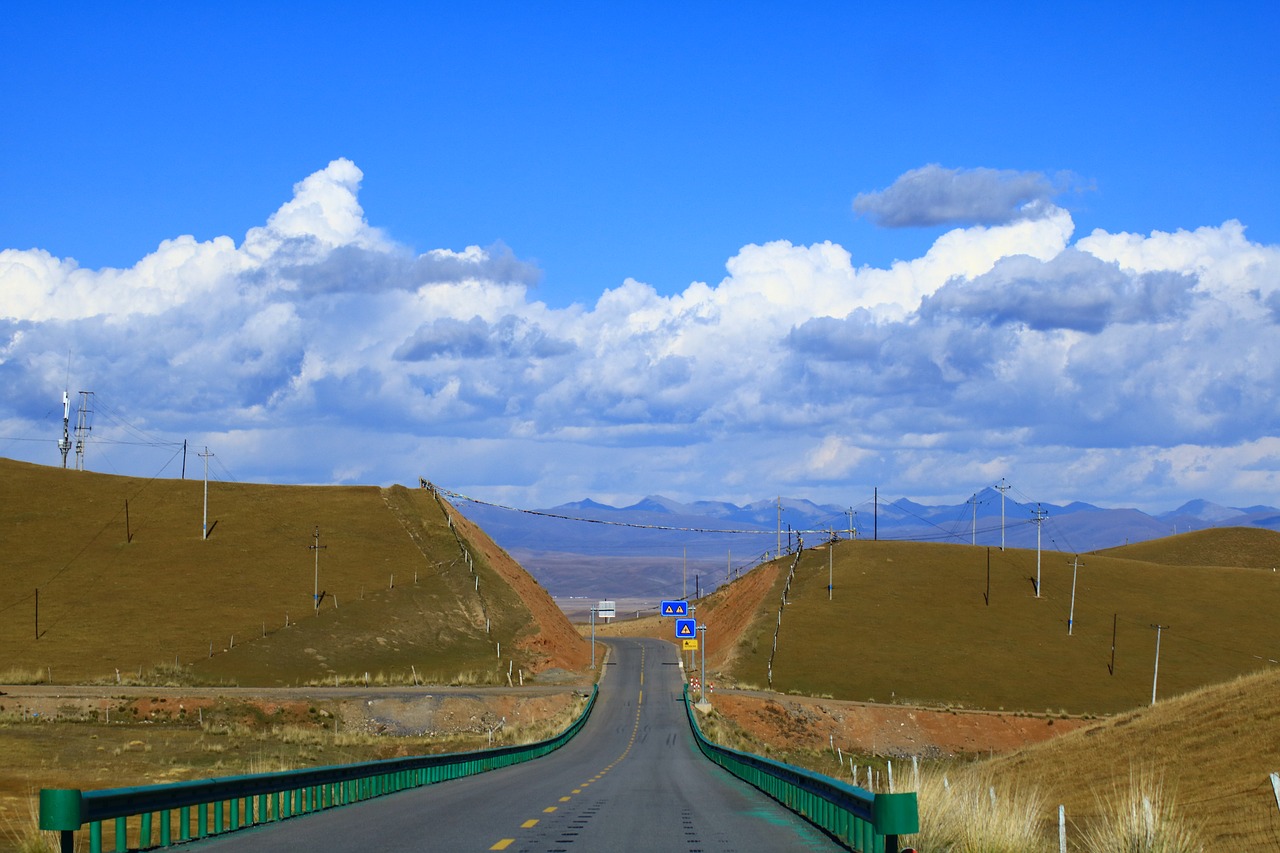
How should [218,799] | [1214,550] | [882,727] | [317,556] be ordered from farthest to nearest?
[1214,550]
[317,556]
[882,727]
[218,799]

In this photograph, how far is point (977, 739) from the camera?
75.8 m

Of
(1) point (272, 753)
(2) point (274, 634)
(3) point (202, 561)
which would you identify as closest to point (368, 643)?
(2) point (274, 634)

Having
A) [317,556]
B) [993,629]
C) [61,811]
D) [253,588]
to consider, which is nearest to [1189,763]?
[61,811]

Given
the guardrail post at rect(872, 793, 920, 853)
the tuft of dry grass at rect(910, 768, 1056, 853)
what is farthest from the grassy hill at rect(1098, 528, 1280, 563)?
the guardrail post at rect(872, 793, 920, 853)

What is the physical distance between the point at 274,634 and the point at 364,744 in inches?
1498

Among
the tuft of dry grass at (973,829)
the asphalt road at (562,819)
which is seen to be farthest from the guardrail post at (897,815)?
the asphalt road at (562,819)

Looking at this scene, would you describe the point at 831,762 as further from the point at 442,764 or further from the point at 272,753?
the point at 442,764

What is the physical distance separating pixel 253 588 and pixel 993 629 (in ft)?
196

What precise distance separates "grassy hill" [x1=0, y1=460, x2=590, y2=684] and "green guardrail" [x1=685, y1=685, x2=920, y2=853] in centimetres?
5773

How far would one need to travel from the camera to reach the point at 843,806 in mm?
16031

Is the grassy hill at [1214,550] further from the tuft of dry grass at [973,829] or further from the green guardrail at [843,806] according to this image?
the tuft of dry grass at [973,829]

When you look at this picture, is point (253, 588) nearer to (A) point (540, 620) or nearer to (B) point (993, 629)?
(A) point (540, 620)

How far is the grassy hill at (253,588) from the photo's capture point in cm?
8119

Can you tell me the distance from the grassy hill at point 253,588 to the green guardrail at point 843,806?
57726mm
